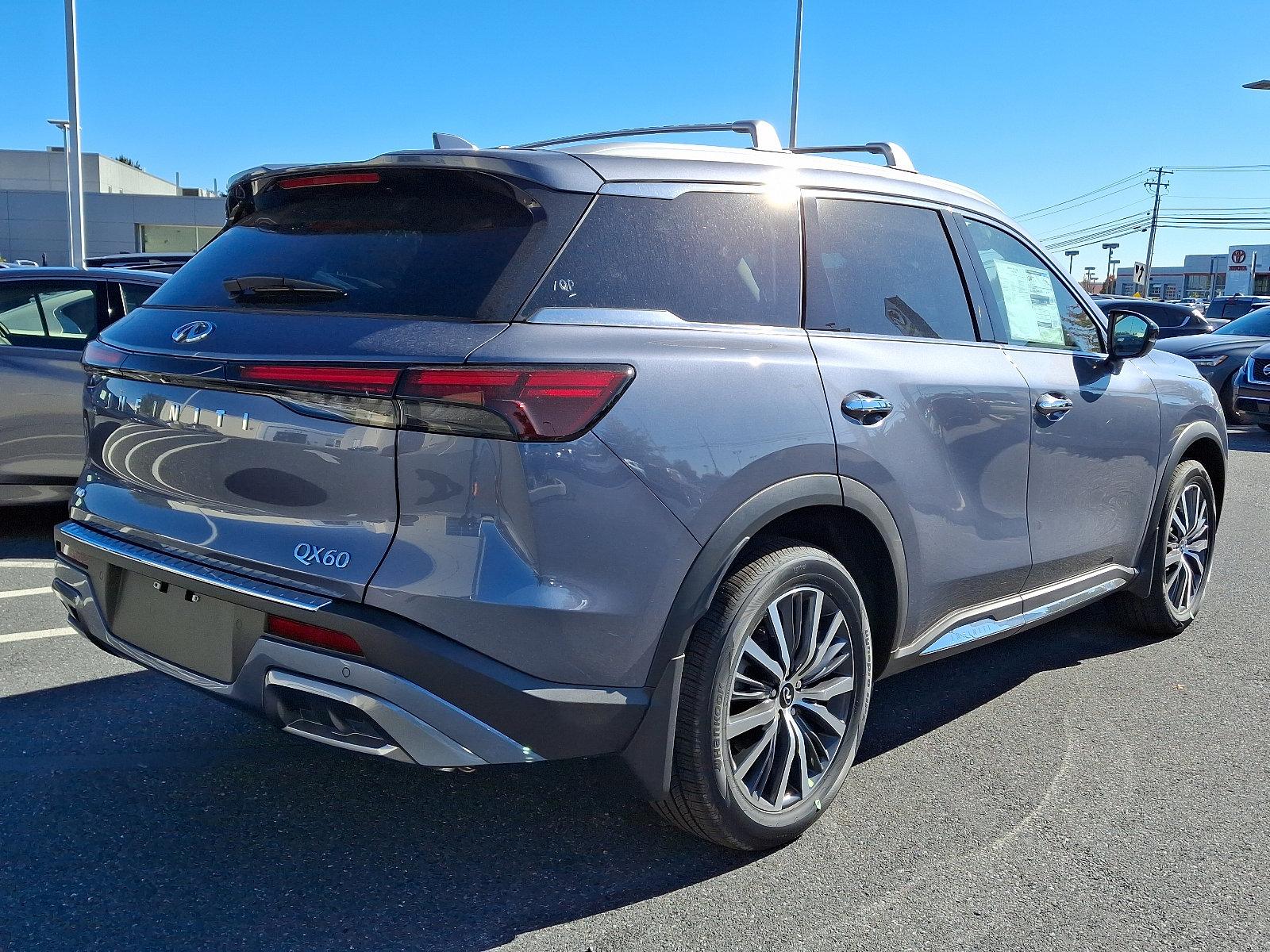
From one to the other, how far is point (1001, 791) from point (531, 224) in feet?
7.24

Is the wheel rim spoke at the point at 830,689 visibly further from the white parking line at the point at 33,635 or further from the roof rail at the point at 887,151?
the white parking line at the point at 33,635

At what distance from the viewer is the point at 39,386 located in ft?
19.9

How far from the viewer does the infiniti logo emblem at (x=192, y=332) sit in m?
2.77

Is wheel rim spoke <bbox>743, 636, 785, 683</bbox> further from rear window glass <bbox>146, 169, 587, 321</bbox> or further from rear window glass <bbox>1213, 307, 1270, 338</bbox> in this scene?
rear window glass <bbox>1213, 307, 1270, 338</bbox>

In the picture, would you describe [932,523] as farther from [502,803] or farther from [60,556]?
[60,556]

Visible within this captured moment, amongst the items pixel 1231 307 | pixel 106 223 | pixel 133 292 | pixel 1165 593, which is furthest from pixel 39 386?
pixel 106 223

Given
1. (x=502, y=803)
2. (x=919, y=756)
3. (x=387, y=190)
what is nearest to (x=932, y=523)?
(x=919, y=756)

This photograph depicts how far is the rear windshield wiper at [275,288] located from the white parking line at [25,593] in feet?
10.2

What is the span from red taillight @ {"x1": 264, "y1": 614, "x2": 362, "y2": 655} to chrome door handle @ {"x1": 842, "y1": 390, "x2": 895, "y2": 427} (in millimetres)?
1420

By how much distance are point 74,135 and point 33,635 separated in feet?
71.4

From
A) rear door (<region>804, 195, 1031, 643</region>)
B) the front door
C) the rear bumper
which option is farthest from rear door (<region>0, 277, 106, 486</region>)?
the front door

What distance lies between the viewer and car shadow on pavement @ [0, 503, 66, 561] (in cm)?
625

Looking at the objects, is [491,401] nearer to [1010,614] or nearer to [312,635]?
[312,635]

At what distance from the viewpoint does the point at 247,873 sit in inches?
111
